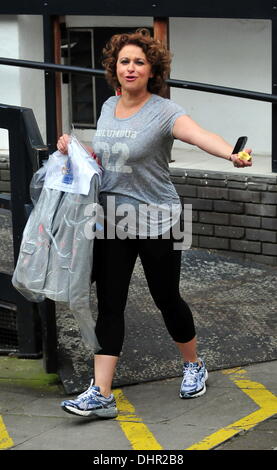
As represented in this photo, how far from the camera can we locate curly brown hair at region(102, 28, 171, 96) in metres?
5.23

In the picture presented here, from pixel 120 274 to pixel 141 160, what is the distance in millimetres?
571

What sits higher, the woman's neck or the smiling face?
the smiling face

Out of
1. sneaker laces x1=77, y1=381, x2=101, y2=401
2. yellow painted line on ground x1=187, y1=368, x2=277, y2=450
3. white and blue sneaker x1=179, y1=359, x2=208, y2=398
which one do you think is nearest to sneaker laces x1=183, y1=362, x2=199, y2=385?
white and blue sneaker x1=179, y1=359, x2=208, y2=398

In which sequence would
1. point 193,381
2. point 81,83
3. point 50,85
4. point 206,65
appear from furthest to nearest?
point 81,83 → point 206,65 → point 50,85 → point 193,381

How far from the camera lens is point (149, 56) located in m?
5.22

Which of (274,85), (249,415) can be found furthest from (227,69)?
(249,415)

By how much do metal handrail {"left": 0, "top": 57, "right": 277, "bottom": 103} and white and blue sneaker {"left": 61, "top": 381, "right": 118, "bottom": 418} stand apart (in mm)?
2917

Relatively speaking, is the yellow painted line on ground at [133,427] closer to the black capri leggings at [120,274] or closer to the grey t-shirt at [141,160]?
the black capri leggings at [120,274]

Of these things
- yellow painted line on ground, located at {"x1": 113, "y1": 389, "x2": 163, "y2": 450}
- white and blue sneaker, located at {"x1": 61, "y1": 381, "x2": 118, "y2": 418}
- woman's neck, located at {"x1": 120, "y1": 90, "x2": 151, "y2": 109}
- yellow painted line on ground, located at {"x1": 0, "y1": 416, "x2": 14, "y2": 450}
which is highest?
woman's neck, located at {"x1": 120, "y1": 90, "x2": 151, "y2": 109}

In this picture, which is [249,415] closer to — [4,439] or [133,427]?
[133,427]

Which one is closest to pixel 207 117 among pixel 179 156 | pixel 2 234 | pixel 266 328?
pixel 179 156

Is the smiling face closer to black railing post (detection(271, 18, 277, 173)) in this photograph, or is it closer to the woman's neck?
the woman's neck
